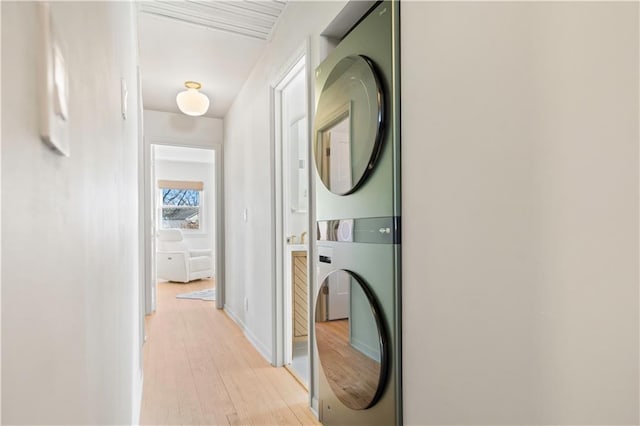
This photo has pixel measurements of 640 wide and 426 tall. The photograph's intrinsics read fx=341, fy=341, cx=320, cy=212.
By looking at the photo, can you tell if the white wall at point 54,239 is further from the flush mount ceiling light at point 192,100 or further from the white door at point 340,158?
the flush mount ceiling light at point 192,100

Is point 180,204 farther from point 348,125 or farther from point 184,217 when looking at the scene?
point 348,125

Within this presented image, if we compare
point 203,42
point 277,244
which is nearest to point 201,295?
point 277,244

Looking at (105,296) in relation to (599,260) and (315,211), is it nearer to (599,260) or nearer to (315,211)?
(599,260)

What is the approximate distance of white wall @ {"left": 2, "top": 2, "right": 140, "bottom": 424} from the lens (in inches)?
9.3

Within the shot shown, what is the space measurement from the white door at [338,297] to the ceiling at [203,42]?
1.85 meters

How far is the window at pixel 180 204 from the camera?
7797mm

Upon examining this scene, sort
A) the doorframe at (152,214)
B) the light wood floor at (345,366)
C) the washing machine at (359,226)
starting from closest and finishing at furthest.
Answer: the washing machine at (359,226) < the light wood floor at (345,366) < the doorframe at (152,214)

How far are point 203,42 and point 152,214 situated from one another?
8.14 ft

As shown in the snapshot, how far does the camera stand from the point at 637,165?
2.04 feet

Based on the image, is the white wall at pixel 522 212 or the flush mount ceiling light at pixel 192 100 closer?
the white wall at pixel 522 212

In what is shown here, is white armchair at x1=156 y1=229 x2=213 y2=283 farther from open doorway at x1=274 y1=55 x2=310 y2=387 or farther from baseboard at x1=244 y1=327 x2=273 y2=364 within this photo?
open doorway at x1=274 y1=55 x2=310 y2=387

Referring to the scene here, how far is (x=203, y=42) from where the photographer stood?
8.96 ft

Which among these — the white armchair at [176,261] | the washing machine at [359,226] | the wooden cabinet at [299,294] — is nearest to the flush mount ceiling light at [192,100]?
the wooden cabinet at [299,294]

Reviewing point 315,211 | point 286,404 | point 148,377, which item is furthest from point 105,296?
point 148,377
